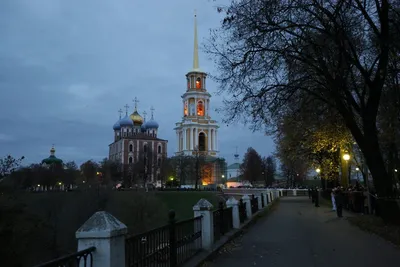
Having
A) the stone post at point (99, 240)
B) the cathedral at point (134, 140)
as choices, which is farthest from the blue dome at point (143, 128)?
the stone post at point (99, 240)

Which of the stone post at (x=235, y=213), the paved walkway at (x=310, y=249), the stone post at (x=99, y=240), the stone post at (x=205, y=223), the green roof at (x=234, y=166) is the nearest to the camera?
the stone post at (x=99, y=240)

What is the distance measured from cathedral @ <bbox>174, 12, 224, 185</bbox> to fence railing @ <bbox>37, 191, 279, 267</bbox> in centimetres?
10400

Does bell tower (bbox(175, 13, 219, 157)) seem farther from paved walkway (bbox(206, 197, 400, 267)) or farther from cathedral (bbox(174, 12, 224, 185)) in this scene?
paved walkway (bbox(206, 197, 400, 267))

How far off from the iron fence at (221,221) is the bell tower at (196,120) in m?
102

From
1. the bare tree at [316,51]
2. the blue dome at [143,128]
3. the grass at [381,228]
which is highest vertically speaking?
the blue dome at [143,128]

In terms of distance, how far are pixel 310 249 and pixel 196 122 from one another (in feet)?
353

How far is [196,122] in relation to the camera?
120 meters

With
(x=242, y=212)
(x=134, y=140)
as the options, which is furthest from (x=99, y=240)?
(x=134, y=140)

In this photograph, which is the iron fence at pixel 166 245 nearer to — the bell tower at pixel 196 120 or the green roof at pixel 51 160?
the bell tower at pixel 196 120

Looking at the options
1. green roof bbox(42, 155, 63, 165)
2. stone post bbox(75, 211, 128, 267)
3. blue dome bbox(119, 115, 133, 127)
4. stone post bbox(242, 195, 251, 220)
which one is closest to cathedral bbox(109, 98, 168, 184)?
blue dome bbox(119, 115, 133, 127)

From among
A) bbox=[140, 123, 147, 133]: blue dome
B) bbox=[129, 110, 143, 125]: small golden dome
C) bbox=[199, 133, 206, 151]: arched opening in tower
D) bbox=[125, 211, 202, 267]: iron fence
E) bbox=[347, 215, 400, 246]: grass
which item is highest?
bbox=[129, 110, 143, 125]: small golden dome

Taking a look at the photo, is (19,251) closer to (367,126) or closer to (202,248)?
(202,248)

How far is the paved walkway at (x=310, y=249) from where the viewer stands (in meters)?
10.1

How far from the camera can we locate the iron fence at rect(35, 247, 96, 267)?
4152 mm
